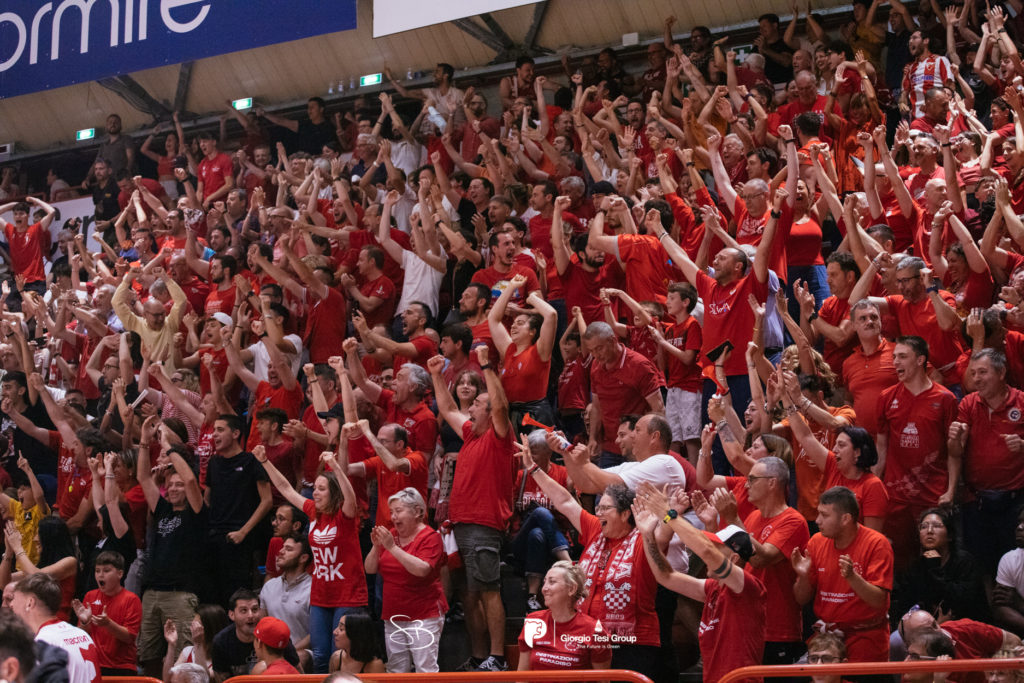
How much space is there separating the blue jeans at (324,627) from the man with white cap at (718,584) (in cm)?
249

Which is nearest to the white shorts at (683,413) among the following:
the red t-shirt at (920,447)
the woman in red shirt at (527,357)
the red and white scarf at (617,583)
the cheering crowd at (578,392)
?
the cheering crowd at (578,392)

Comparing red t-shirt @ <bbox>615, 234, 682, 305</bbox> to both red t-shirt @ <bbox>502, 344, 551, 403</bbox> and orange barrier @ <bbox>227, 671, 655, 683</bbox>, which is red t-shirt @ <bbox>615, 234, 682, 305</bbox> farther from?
orange barrier @ <bbox>227, 671, 655, 683</bbox>

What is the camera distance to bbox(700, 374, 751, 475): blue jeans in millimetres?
7730

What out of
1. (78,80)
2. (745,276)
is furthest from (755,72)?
(78,80)

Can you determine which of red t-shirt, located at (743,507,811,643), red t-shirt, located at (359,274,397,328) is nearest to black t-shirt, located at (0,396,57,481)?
red t-shirt, located at (359,274,397,328)

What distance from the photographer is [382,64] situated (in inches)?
600

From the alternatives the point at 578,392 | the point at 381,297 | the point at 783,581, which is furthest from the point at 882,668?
the point at 381,297

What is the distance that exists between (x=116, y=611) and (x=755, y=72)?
7.81m

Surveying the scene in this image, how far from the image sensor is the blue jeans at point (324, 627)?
7.47 m

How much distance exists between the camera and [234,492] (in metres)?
8.59

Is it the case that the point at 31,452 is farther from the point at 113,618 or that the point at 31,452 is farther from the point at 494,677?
the point at 494,677

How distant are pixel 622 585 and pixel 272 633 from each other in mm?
2208

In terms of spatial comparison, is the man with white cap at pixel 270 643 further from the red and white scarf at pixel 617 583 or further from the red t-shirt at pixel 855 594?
the red t-shirt at pixel 855 594

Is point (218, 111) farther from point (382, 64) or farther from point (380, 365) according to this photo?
point (380, 365)
